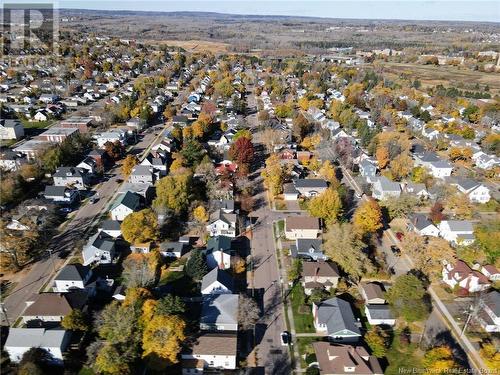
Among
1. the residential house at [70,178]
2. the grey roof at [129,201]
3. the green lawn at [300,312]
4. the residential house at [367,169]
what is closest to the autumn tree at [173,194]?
the grey roof at [129,201]

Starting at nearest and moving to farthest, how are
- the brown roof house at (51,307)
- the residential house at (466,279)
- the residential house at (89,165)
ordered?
the brown roof house at (51,307) → the residential house at (466,279) → the residential house at (89,165)

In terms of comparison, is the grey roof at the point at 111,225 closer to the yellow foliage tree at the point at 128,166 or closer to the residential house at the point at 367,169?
the yellow foliage tree at the point at 128,166

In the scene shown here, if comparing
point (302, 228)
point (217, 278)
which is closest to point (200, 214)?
point (217, 278)

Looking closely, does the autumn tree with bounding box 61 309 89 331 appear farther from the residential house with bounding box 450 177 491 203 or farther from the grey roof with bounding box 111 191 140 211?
the residential house with bounding box 450 177 491 203

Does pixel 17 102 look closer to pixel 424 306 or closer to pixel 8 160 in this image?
pixel 8 160

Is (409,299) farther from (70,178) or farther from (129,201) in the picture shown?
(70,178)

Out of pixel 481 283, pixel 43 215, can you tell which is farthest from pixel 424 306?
pixel 43 215
